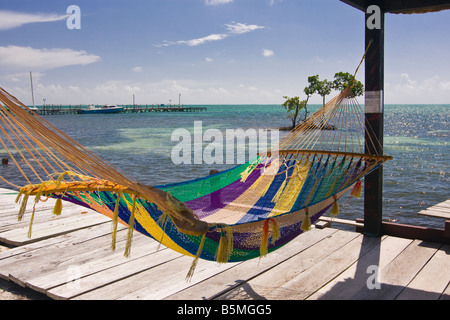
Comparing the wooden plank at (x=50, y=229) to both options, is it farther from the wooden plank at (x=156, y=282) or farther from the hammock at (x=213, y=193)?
the wooden plank at (x=156, y=282)

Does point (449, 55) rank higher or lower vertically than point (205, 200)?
higher

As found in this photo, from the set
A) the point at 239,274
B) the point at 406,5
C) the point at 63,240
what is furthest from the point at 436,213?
the point at 63,240

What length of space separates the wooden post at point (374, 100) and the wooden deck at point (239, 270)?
200 mm

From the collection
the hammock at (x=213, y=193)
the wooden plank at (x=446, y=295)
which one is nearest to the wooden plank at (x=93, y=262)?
the hammock at (x=213, y=193)

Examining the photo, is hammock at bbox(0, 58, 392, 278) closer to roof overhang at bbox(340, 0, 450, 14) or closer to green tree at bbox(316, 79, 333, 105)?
roof overhang at bbox(340, 0, 450, 14)

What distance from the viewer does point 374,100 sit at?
2.94 metres

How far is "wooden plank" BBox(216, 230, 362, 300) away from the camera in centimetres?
222

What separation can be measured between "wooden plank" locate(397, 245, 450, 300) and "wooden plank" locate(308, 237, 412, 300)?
0.21 meters

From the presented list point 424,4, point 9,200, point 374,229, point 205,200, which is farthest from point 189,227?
point 9,200

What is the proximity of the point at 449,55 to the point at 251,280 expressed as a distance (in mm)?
66041

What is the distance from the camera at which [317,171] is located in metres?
3.08

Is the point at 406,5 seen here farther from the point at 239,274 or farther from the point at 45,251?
the point at 45,251

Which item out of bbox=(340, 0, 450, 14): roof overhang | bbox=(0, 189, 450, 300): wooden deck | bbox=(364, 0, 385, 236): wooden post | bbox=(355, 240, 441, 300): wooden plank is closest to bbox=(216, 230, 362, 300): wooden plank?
bbox=(0, 189, 450, 300): wooden deck
